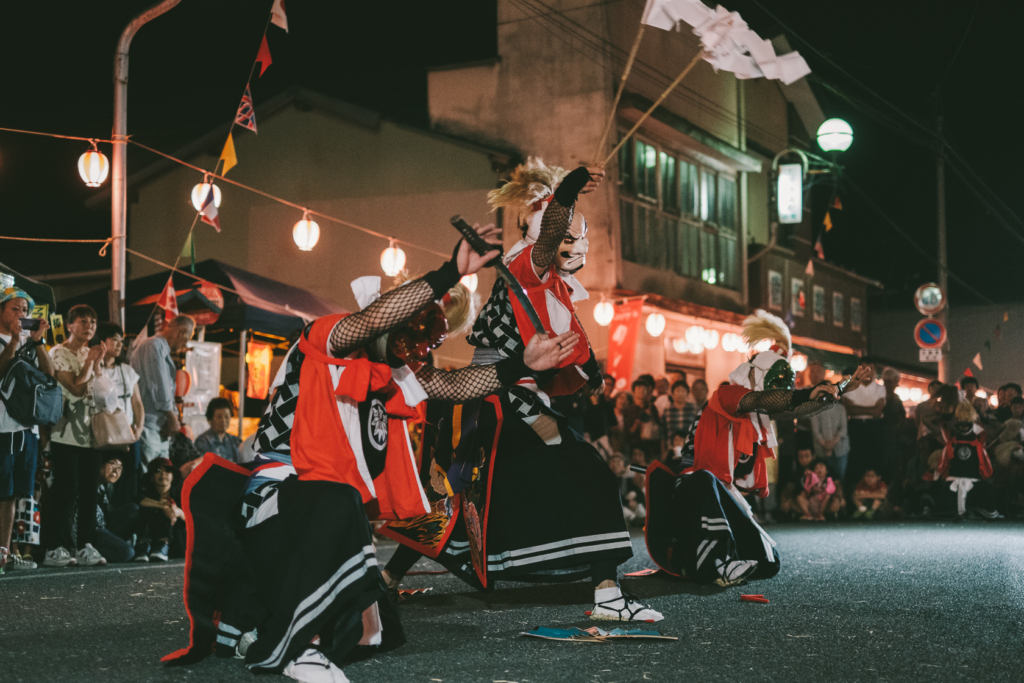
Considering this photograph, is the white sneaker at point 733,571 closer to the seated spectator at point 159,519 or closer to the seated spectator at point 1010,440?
the seated spectator at point 159,519

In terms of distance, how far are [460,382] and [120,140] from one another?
7650 millimetres

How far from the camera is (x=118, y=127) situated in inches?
406

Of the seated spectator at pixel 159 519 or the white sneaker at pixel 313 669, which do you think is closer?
the white sneaker at pixel 313 669

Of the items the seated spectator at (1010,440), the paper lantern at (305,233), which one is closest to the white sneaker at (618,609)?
the seated spectator at (1010,440)

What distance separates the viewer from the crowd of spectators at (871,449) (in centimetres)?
1179

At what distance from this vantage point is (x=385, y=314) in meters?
3.28

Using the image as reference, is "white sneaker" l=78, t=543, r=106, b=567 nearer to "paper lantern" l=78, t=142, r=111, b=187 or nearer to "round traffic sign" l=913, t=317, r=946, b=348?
"paper lantern" l=78, t=142, r=111, b=187

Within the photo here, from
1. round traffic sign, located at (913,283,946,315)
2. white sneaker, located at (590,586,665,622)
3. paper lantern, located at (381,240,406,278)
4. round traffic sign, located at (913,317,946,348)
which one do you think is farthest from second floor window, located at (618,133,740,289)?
white sneaker, located at (590,586,665,622)

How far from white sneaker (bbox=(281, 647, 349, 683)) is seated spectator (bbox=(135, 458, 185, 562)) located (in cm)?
479

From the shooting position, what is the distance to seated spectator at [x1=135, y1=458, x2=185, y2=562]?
7492 millimetres

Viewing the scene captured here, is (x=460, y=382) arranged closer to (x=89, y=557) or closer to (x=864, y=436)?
(x=89, y=557)

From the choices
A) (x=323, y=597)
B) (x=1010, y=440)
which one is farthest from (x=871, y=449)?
(x=323, y=597)

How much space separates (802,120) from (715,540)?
24074 millimetres

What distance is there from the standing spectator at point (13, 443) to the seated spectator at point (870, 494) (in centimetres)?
974
